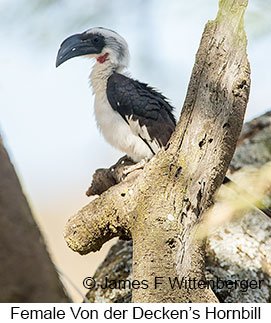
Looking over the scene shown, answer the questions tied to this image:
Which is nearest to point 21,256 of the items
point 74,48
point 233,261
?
point 233,261

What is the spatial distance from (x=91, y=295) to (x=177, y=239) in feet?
3.95

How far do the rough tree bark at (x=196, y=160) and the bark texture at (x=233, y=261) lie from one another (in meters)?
0.75

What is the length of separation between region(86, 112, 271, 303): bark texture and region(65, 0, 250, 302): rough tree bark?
0.75 meters

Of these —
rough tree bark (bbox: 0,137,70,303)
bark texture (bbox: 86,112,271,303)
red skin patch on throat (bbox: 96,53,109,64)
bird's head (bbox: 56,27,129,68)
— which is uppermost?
bird's head (bbox: 56,27,129,68)

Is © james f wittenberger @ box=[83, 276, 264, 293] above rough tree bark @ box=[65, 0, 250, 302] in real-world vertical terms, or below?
below

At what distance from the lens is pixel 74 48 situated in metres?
4.27

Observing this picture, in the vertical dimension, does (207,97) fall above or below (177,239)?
above

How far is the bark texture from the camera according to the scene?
3227 mm

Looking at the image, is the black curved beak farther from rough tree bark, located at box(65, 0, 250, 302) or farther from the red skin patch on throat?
rough tree bark, located at box(65, 0, 250, 302)

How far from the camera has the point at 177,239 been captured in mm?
2529

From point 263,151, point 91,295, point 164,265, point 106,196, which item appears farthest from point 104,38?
point 164,265

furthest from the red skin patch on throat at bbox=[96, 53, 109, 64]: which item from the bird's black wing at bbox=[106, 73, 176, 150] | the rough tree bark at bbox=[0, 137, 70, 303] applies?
the rough tree bark at bbox=[0, 137, 70, 303]

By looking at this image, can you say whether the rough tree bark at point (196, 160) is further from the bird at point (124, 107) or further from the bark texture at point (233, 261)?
the bird at point (124, 107)
